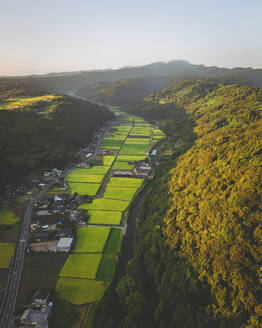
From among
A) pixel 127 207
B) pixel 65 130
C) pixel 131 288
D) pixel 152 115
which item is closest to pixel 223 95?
pixel 152 115

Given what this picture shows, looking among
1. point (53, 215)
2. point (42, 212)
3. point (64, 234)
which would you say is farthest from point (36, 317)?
point (42, 212)

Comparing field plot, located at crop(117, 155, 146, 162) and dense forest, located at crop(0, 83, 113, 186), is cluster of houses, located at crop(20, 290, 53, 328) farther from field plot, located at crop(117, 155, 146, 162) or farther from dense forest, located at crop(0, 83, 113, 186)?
field plot, located at crop(117, 155, 146, 162)

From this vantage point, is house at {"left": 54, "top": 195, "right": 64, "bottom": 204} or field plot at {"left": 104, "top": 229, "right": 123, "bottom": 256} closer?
field plot at {"left": 104, "top": 229, "right": 123, "bottom": 256}

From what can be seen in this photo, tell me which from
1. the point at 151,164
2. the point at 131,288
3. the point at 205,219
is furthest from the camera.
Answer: the point at 151,164

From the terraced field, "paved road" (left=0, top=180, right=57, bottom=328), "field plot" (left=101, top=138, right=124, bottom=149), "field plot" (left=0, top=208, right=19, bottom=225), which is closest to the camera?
"paved road" (left=0, top=180, right=57, bottom=328)

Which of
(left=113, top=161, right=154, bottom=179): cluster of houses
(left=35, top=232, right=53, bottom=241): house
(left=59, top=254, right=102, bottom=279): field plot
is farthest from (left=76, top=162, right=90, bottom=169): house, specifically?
(left=59, top=254, right=102, bottom=279): field plot

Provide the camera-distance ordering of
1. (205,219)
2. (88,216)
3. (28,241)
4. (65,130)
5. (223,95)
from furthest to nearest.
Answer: (223,95) → (65,130) → (88,216) → (28,241) → (205,219)

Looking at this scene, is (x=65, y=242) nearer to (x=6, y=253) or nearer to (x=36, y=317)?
(x=6, y=253)

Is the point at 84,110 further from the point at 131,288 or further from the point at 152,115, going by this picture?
the point at 131,288

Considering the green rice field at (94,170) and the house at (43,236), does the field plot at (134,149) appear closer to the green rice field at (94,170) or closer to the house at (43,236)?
the green rice field at (94,170)
